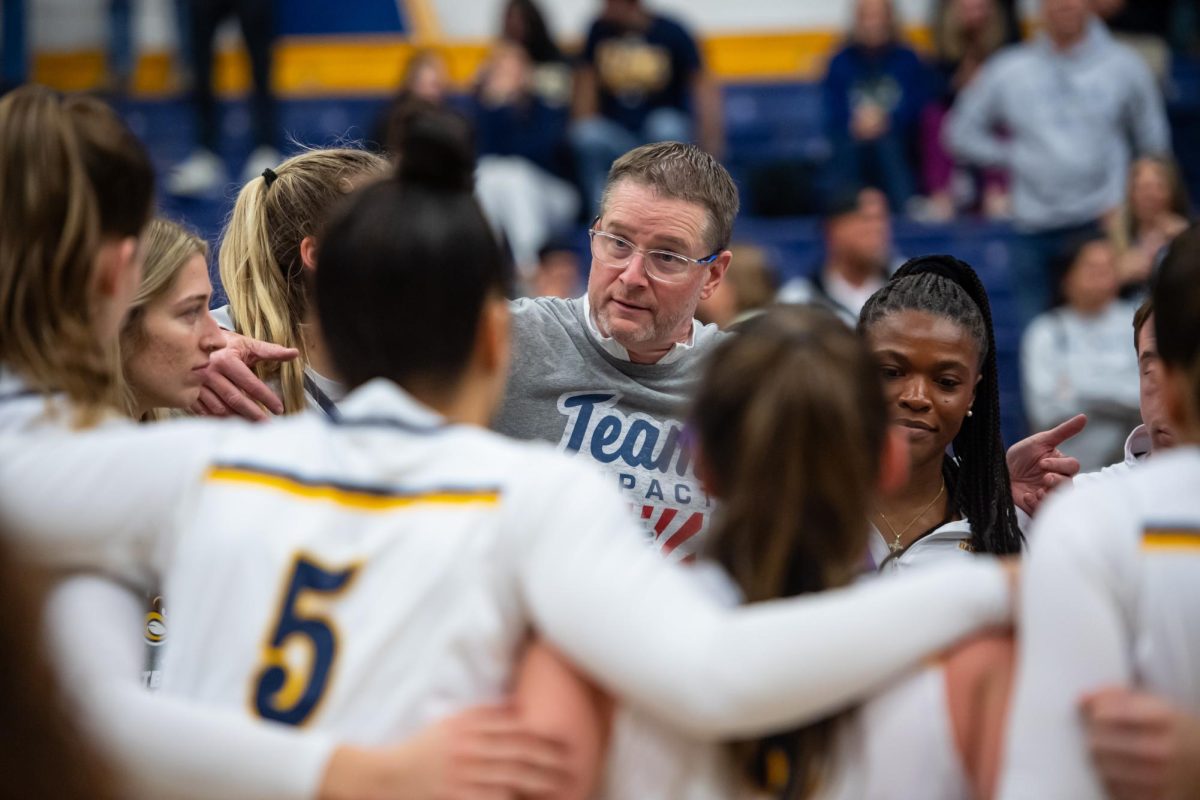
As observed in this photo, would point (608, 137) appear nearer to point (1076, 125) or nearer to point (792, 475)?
point (1076, 125)

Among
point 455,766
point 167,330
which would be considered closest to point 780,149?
point 167,330

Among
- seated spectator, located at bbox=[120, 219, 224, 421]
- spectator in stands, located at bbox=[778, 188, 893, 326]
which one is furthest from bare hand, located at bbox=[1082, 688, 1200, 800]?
spectator in stands, located at bbox=[778, 188, 893, 326]

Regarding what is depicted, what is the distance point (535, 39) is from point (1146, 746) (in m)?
9.17

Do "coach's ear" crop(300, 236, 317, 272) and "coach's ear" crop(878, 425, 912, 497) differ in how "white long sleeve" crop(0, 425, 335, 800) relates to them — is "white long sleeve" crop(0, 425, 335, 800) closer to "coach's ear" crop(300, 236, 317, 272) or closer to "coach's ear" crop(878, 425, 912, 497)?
"coach's ear" crop(878, 425, 912, 497)

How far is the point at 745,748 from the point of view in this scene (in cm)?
182

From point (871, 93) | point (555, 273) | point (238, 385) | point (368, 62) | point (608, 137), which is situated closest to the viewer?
point (238, 385)

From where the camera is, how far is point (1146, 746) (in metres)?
1.69

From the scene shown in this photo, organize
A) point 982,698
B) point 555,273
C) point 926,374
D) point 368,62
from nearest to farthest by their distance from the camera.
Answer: point 982,698 < point 926,374 < point 555,273 < point 368,62

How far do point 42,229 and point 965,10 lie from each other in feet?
28.8

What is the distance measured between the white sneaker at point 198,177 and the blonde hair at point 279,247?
24.6 feet

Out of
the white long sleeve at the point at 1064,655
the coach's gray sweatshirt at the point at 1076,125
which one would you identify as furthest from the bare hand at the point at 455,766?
the coach's gray sweatshirt at the point at 1076,125

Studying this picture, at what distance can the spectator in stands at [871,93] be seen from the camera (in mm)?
9586

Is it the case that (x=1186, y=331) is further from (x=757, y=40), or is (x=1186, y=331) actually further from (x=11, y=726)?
(x=757, y=40)

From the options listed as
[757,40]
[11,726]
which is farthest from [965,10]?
[11,726]
